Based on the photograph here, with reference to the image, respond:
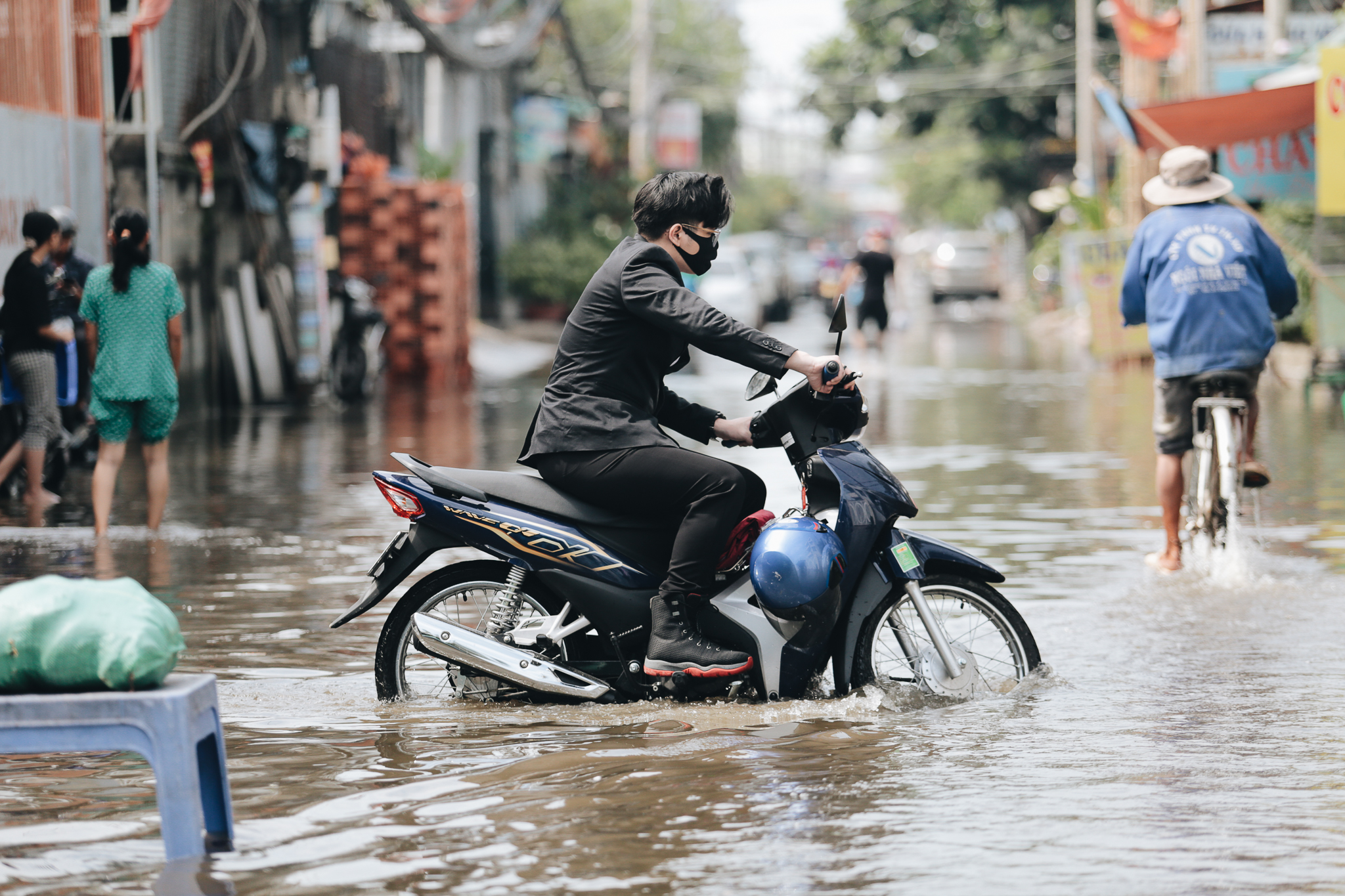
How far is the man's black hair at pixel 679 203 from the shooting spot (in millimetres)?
5535

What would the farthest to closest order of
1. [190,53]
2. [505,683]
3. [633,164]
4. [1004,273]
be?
[1004,273]
[633,164]
[190,53]
[505,683]

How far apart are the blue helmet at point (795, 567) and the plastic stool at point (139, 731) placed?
6.21ft

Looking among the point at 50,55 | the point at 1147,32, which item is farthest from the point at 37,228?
the point at 1147,32

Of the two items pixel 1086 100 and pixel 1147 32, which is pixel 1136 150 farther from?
pixel 1086 100

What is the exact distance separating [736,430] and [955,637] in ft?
3.22

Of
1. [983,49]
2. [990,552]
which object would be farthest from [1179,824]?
[983,49]

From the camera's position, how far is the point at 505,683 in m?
5.71

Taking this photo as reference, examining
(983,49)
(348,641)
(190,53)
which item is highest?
(983,49)

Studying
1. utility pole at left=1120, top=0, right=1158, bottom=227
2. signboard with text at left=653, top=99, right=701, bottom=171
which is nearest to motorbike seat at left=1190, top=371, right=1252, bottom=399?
utility pole at left=1120, top=0, right=1158, bottom=227

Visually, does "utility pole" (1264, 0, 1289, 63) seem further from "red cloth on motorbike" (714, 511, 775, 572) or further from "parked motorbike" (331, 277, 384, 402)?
"red cloth on motorbike" (714, 511, 775, 572)

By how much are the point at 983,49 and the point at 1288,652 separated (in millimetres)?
36688

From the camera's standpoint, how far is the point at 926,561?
18.3 feet

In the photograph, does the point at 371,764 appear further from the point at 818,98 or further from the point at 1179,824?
the point at 818,98

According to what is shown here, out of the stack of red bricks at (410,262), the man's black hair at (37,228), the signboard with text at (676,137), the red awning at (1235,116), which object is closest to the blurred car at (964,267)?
the signboard with text at (676,137)
